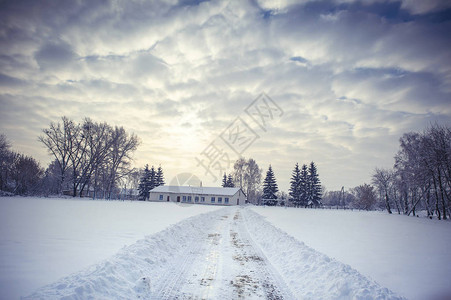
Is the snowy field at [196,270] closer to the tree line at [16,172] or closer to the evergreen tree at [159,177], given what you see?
the tree line at [16,172]

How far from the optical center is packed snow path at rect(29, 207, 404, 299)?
3826mm

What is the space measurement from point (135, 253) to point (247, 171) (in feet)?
201

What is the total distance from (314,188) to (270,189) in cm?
1147

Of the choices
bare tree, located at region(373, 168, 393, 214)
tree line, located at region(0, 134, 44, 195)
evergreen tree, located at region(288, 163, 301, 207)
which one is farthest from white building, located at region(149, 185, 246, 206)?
bare tree, located at region(373, 168, 393, 214)

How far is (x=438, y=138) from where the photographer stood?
2391 centimetres

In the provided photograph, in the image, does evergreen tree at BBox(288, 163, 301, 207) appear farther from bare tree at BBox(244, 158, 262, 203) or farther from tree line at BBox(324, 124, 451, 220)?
tree line at BBox(324, 124, 451, 220)

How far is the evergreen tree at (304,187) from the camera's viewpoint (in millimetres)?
53059

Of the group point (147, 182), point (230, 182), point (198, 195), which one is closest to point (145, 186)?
point (147, 182)

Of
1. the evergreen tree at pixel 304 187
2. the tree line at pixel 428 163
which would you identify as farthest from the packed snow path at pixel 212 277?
the evergreen tree at pixel 304 187

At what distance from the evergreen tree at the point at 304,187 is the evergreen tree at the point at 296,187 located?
1.67 feet

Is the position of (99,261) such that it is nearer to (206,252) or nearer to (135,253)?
(135,253)

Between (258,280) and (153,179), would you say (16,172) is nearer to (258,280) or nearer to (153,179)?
(153,179)

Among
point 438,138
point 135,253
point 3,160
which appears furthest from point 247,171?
point 135,253

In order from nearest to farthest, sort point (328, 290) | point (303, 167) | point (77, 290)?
point (77, 290), point (328, 290), point (303, 167)
